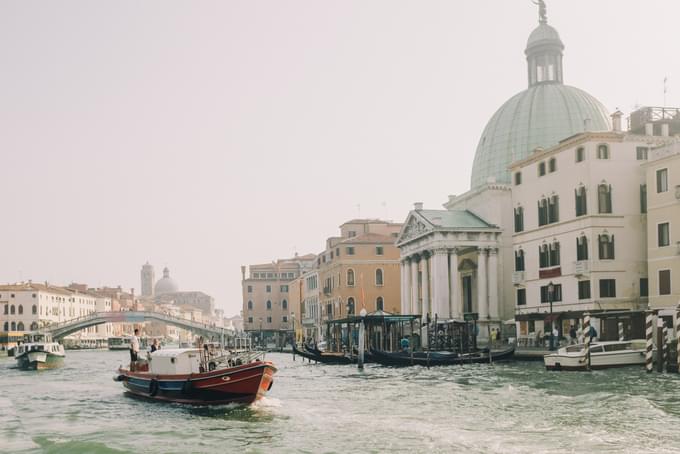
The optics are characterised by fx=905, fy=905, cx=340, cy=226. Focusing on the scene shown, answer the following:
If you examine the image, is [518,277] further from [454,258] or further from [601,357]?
[601,357]

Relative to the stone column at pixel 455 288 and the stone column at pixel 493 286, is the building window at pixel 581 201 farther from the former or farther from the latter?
the stone column at pixel 455 288

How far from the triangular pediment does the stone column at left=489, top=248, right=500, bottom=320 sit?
12.1 feet

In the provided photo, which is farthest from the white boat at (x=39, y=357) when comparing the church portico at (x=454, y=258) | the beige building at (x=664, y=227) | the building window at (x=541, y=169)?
the beige building at (x=664, y=227)

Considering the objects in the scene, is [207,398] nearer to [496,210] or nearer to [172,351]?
[172,351]

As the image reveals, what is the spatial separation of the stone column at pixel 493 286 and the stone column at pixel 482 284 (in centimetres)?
24

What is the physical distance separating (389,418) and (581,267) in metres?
22.0

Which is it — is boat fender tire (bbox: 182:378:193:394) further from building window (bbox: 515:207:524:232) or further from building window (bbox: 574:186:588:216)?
building window (bbox: 515:207:524:232)

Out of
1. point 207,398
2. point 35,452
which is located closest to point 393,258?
point 207,398

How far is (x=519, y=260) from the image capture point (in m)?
44.7

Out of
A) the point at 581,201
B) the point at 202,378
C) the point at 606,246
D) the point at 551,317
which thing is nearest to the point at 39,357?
the point at 551,317

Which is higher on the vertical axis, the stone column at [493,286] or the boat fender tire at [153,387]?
the stone column at [493,286]

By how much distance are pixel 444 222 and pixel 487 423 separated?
33019 mm

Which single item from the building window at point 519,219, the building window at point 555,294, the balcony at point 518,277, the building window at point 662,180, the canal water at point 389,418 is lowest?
the canal water at point 389,418

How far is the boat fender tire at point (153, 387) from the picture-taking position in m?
22.6
